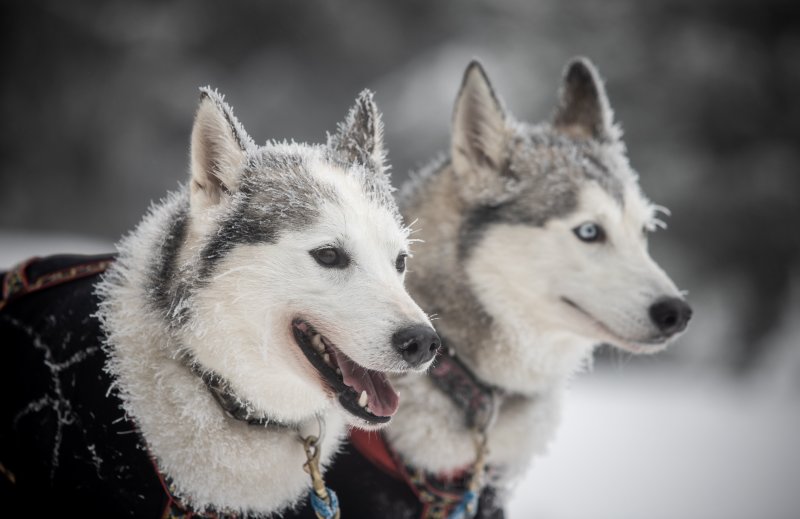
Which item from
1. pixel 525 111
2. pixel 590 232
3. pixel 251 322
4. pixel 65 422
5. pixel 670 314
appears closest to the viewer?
pixel 251 322

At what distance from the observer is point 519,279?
281 centimetres

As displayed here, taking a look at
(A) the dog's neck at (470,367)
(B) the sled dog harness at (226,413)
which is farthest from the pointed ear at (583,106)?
(B) the sled dog harness at (226,413)

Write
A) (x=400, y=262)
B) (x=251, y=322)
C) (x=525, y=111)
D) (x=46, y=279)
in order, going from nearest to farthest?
(x=251, y=322), (x=400, y=262), (x=46, y=279), (x=525, y=111)

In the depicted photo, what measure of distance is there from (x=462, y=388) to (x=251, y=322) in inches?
43.9

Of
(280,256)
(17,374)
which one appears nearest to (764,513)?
(280,256)

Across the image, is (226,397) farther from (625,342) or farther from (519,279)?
(625,342)

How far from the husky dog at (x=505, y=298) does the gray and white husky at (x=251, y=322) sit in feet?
2.05

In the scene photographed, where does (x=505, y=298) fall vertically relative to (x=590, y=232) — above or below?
below

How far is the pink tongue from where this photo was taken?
1963 mm

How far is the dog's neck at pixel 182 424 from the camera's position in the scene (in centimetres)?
201

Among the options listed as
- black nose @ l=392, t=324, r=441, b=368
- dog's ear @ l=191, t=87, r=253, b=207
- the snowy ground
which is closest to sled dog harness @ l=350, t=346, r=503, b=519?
black nose @ l=392, t=324, r=441, b=368

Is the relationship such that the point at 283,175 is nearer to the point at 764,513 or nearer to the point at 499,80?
the point at 764,513

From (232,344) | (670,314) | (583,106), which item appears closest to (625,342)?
(670,314)

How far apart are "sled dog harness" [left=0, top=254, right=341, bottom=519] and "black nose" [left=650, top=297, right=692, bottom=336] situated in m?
1.34
